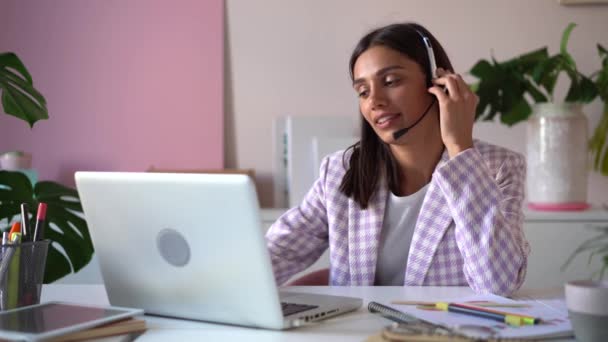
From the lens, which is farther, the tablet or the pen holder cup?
the pen holder cup

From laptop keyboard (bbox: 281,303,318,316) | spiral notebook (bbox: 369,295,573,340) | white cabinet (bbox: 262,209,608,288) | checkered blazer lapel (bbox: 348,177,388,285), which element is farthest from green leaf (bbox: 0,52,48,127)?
white cabinet (bbox: 262,209,608,288)

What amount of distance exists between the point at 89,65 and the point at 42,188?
4.39ft

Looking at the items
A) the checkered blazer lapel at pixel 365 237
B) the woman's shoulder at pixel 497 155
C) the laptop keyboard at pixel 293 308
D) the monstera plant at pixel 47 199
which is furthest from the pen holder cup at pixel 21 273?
the woman's shoulder at pixel 497 155

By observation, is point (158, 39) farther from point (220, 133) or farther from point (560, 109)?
point (560, 109)

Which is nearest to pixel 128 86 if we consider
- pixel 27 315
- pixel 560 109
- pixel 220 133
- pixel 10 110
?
pixel 220 133

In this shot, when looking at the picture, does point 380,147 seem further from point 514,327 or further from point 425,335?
point 425,335

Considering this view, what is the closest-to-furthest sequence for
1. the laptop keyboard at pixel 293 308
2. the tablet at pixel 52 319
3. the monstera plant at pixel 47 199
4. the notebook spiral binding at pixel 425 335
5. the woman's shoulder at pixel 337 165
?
the notebook spiral binding at pixel 425 335 → the tablet at pixel 52 319 → the laptop keyboard at pixel 293 308 → the monstera plant at pixel 47 199 → the woman's shoulder at pixel 337 165

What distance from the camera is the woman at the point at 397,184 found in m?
1.67

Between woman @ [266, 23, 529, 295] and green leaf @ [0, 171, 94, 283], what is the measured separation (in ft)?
1.48

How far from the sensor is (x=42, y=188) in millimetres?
1783

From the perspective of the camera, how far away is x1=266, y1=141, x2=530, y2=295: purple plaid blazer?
148cm

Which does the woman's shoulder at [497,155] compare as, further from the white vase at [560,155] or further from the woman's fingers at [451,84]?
the white vase at [560,155]

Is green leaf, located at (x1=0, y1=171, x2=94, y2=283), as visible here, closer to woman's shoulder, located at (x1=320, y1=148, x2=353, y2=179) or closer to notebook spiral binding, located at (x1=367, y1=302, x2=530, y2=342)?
woman's shoulder, located at (x1=320, y1=148, x2=353, y2=179)

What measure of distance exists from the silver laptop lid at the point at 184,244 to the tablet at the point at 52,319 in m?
0.07
